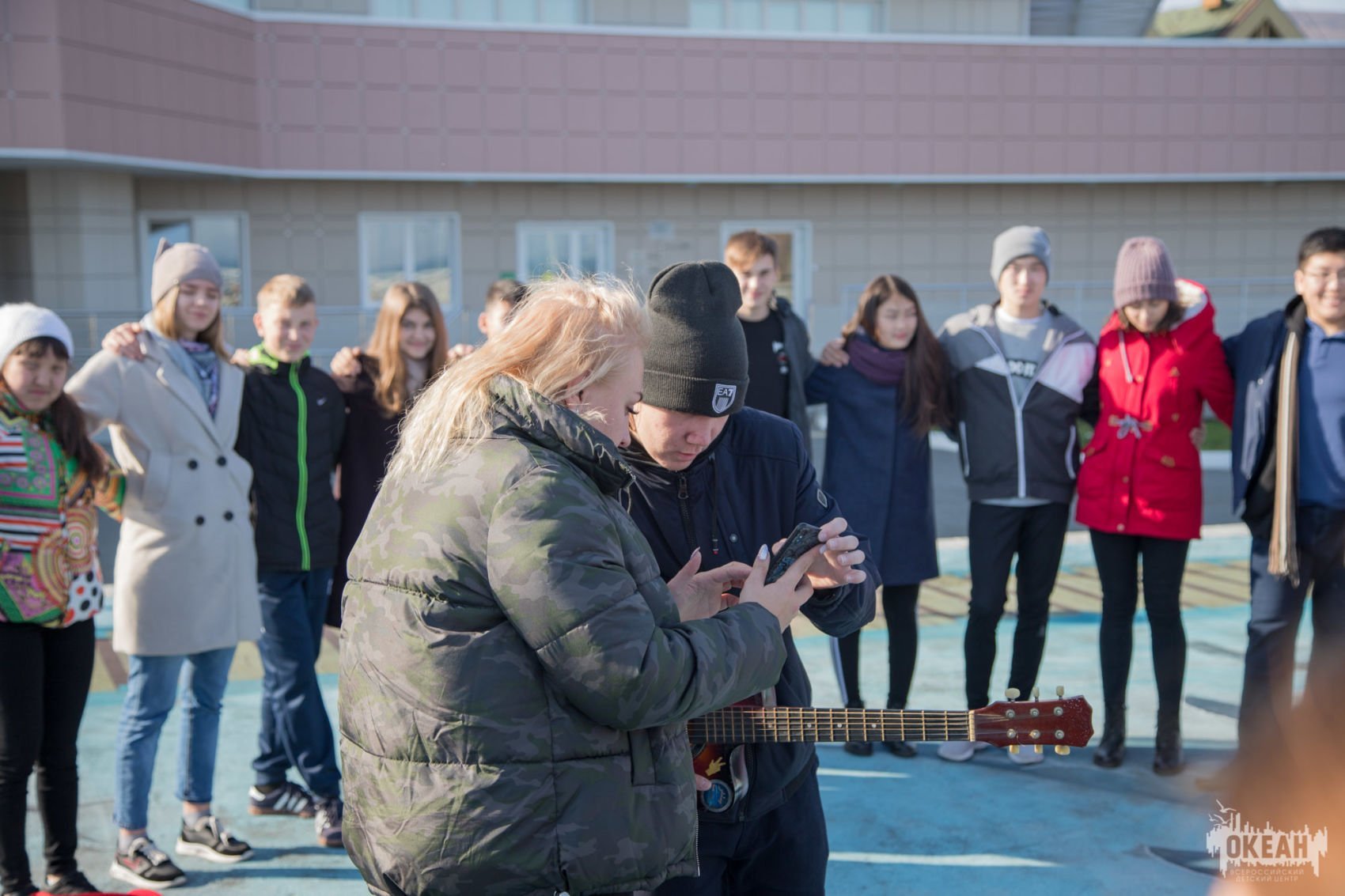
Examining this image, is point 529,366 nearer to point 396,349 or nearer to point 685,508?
point 685,508

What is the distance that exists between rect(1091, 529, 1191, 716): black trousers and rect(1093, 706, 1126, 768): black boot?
0.13 ft

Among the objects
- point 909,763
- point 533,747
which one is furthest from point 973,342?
point 533,747

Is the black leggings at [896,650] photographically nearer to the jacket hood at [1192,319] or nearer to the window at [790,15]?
the jacket hood at [1192,319]

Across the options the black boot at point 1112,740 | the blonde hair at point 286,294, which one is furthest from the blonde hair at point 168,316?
the black boot at point 1112,740

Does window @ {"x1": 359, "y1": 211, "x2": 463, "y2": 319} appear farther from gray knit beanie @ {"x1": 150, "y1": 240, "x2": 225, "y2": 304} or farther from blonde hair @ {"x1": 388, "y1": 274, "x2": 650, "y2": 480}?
blonde hair @ {"x1": 388, "y1": 274, "x2": 650, "y2": 480}

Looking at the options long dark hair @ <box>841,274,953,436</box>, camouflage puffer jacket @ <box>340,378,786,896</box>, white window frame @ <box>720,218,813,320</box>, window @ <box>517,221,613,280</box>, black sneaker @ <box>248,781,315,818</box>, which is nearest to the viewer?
camouflage puffer jacket @ <box>340,378,786,896</box>

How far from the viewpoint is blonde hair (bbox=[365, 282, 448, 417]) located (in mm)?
4660

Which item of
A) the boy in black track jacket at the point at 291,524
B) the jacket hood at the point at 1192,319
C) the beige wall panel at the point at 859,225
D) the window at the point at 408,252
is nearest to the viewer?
the boy in black track jacket at the point at 291,524

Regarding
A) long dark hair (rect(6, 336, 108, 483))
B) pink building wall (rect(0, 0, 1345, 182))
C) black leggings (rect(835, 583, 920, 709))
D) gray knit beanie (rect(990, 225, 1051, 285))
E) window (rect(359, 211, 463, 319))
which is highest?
pink building wall (rect(0, 0, 1345, 182))

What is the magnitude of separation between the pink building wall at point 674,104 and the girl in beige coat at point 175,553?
1296 cm

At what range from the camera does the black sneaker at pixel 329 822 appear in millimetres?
4273

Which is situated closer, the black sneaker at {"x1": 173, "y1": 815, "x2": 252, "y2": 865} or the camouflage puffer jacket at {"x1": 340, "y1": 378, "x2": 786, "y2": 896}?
the camouflage puffer jacket at {"x1": 340, "y1": 378, "x2": 786, "y2": 896}

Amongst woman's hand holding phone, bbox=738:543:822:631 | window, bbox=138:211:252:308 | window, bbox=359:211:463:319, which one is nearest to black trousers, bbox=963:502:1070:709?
woman's hand holding phone, bbox=738:543:822:631

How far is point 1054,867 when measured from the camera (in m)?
4.06
